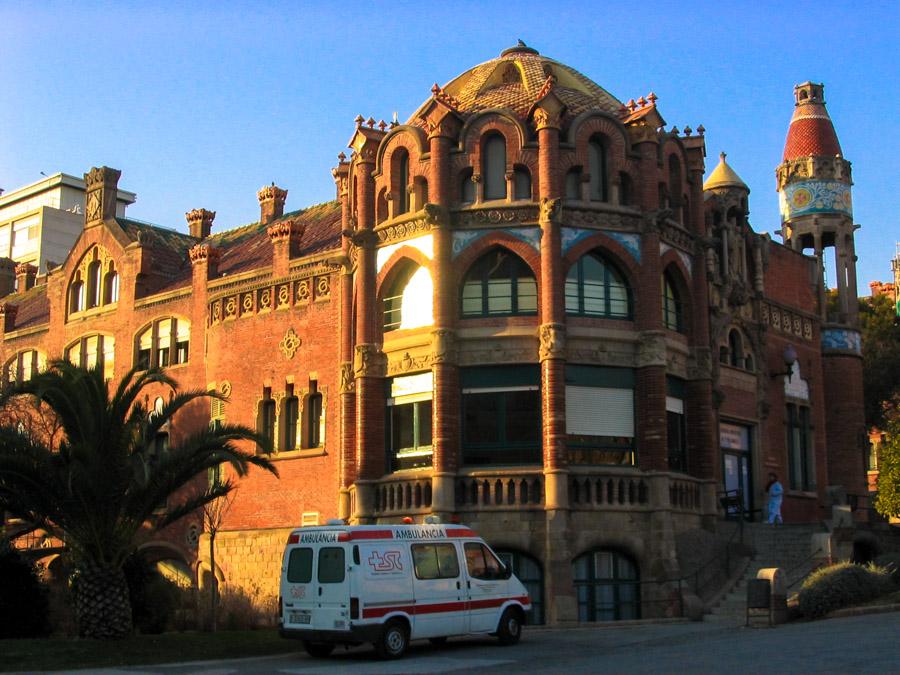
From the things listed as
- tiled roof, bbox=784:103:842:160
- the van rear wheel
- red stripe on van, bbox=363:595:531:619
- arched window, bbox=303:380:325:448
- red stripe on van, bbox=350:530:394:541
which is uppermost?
tiled roof, bbox=784:103:842:160

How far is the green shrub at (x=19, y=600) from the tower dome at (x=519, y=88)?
1512 cm

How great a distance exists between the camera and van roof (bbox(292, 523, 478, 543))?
66.3 ft

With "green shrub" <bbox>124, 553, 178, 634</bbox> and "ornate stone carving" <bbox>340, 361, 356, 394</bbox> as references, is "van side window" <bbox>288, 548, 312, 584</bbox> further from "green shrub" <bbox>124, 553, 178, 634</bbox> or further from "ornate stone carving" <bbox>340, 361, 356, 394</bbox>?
"ornate stone carving" <bbox>340, 361, 356, 394</bbox>

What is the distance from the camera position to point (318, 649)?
2102 cm

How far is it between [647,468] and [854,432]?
13995 millimetres

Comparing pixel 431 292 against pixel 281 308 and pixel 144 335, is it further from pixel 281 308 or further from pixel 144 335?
pixel 144 335

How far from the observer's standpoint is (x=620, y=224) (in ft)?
100

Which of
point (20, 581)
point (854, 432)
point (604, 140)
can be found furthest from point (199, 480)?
point (854, 432)

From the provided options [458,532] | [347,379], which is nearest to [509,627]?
[458,532]

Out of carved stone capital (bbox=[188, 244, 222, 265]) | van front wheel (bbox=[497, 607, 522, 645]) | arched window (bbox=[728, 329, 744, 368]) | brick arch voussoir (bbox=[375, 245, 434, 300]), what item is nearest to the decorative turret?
arched window (bbox=[728, 329, 744, 368])

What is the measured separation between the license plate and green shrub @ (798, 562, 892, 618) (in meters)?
10.2

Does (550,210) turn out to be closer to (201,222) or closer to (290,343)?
(290,343)

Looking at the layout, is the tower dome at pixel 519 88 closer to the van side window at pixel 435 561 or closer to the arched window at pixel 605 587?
the arched window at pixel 605 587

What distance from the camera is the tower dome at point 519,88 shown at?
31.7 metres
